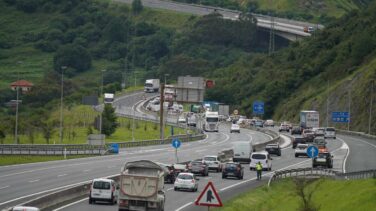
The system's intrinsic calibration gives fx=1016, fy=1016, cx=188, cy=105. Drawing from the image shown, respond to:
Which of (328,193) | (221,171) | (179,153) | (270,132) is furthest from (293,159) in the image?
(270,132)

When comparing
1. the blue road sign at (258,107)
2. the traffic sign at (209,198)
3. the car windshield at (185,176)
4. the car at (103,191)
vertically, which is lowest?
the blue road sign at (258,107)

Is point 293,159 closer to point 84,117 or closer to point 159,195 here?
point 159,195

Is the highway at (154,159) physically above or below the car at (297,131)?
above

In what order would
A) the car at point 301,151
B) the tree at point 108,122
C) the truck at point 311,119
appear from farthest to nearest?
the truck at point 311,119 < the tree at point 108,122 < the car at point 301,151

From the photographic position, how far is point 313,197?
56.5 meters

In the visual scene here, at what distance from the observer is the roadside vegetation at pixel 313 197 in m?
45.9

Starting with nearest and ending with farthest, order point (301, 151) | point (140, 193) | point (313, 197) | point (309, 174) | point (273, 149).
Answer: point (140, 193)
point (313, 197)
point (309, 174)
point (301, 151)
point (273, 149)

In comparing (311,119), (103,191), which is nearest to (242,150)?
(103,191)

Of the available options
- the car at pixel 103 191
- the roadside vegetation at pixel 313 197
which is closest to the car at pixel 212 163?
the roadside vegetation at pixel 313 197

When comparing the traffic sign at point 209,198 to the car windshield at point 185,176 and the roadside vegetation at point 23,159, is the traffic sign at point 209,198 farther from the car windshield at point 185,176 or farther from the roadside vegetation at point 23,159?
the roadside vegetation at point 23,159

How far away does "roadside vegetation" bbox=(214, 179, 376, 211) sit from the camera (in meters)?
45.9

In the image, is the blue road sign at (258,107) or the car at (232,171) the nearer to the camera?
the car at (232,171)

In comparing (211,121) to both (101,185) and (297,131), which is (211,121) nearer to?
(297,131)

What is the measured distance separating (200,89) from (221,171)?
34.3 metres
